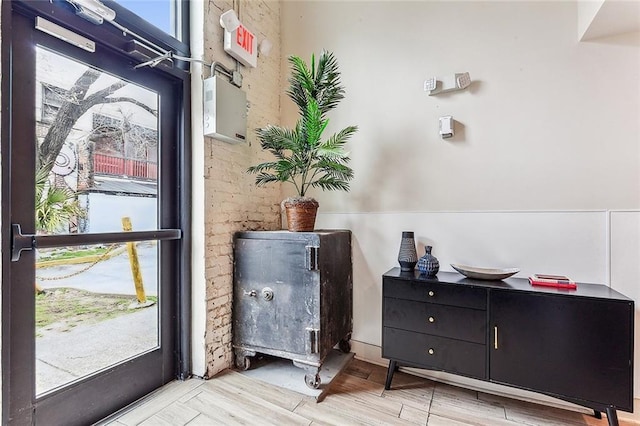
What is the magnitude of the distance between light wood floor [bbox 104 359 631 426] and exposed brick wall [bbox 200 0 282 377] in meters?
0.27

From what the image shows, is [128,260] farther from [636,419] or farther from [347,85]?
[636,419]

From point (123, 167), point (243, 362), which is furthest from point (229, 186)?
point (243, 362)

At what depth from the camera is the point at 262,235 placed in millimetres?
2039

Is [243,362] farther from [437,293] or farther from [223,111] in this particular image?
[223,111]

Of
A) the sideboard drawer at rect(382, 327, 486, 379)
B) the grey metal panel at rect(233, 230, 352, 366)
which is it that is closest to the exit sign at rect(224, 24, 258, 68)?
the grey metal panel at rect(233, 230, 352, 366)

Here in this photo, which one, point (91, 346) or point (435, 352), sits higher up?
point (91, 346)

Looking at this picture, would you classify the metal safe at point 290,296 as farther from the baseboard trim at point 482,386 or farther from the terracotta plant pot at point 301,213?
the baseboard trim at point 482,386

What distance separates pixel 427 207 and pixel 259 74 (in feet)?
5.93

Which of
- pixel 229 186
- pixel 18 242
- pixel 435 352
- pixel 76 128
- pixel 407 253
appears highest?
pixel 76 128

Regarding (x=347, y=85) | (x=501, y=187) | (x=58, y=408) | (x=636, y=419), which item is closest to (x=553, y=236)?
(x=501, y=187)

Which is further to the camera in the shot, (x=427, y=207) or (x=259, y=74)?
(x=259, y=74)

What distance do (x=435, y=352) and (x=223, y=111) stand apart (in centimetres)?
207

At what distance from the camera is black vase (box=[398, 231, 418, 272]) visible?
201 centimetres

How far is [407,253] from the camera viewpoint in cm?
203
